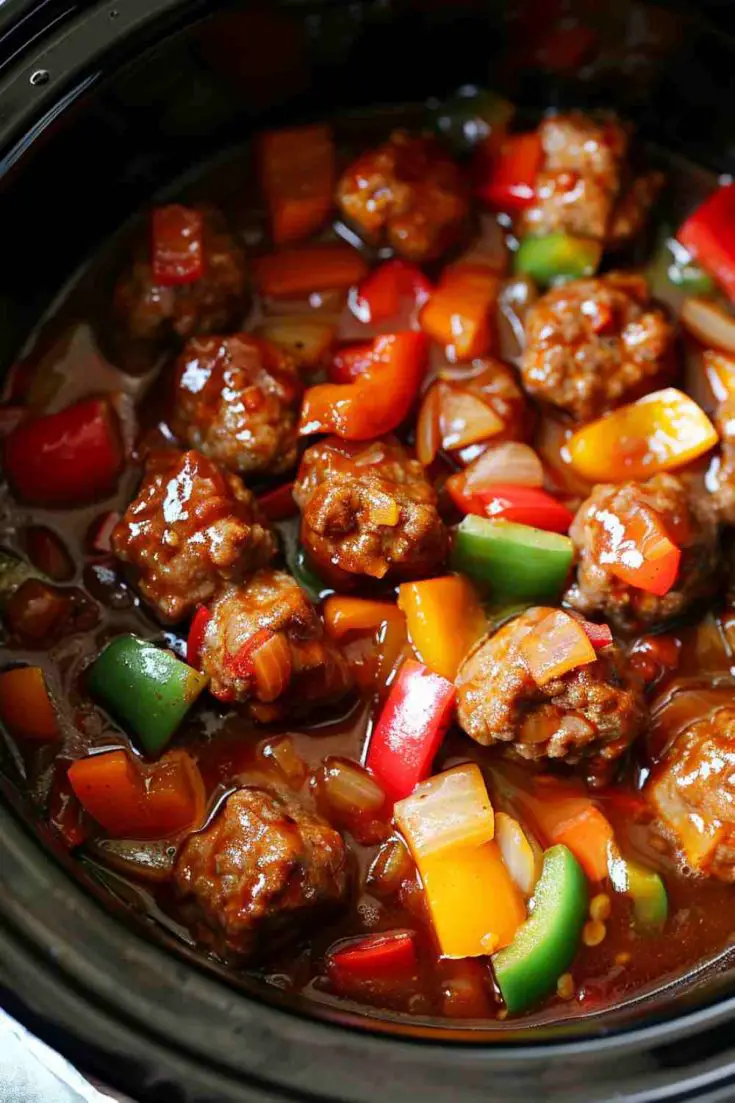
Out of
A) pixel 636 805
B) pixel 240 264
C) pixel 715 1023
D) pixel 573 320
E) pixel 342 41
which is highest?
pixel 342 41

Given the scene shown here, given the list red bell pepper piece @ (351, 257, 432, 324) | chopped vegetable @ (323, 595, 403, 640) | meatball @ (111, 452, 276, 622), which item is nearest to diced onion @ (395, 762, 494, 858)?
chopped vegetable @ (323, 595, 403, 640)

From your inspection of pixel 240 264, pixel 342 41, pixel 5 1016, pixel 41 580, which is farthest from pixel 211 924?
pixel 342 41

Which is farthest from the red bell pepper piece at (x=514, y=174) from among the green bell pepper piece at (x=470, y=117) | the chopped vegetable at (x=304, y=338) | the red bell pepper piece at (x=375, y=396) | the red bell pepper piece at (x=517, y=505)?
the red bell pepper piece at (x=517, y=505)

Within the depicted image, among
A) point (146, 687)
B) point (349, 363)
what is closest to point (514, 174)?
point (349, 363)

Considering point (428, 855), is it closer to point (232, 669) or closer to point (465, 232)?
point (232, 669)

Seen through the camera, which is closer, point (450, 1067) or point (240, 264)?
point (450, 1067)

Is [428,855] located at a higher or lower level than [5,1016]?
lower

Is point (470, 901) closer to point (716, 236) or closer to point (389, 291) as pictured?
point (389, 291)
